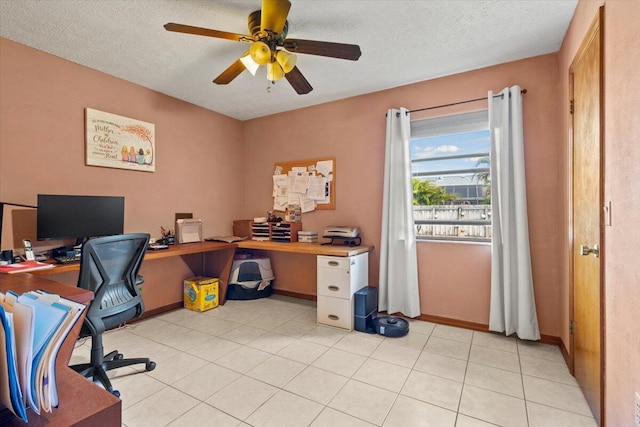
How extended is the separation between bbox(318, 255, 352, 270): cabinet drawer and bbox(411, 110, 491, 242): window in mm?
873

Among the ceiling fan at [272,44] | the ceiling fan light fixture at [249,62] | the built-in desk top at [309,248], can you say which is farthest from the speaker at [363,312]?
the ceiling fan light fixture at [249,62]

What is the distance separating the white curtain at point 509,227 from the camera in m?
2.60

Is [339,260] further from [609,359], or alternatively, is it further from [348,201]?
[609,359]

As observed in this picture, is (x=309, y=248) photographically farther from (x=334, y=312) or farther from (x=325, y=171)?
(x=325, y=171)

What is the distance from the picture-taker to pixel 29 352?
1.91 ft

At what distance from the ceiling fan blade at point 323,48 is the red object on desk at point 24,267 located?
2290 millimetres

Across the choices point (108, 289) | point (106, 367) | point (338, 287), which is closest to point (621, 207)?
point (338, 287)

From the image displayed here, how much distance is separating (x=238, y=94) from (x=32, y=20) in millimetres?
1751

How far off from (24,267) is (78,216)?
2.02 ft

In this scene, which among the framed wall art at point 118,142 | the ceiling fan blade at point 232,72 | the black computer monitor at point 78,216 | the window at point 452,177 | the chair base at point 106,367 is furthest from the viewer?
the window at point 452,177

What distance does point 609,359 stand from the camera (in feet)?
4.78

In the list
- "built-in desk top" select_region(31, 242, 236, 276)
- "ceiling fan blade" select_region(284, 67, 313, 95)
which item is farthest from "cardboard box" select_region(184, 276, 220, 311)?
"ceiling fan blade" select_region(284, 67, 313, 95)

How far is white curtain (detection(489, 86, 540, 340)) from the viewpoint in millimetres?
2604

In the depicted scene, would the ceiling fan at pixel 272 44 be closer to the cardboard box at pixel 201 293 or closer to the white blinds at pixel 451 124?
the white blinds at pixel 451 124
